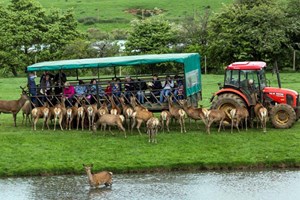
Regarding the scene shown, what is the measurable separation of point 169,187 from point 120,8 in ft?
284

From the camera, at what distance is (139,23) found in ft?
192

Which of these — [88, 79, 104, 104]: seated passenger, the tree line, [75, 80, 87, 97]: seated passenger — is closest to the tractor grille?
[88, 79, 104, 104]: seated passenger

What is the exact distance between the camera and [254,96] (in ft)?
85.6

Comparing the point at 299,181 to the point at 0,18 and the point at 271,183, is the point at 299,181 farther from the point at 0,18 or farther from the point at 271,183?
the point at 0,18

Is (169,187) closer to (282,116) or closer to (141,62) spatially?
(282,116)

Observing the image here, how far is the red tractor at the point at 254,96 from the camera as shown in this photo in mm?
25938

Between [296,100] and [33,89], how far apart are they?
10406 millimetres

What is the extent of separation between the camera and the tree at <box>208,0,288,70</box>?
167ft

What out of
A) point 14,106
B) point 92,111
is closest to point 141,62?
point 92,111

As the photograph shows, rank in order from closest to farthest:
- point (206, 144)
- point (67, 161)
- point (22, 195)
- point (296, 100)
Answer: point (22, 195) → point (67, 161) → point (206, 144) → point (296, 100)

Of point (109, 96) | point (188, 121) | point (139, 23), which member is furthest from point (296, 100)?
point (139, 23)

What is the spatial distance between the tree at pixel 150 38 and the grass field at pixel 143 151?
102ft

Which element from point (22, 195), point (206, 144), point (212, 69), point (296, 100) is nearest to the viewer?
point (22, 195)

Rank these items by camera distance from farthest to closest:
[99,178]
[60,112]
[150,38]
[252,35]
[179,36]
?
[179,36]
[150,38]
[252,35]
[60,112]
[99,178]
